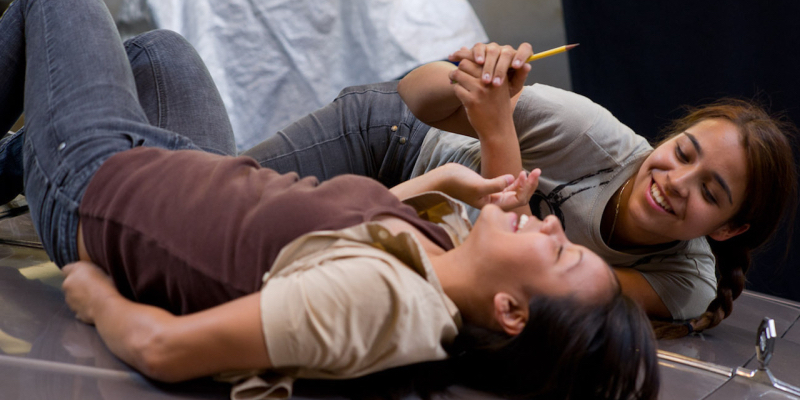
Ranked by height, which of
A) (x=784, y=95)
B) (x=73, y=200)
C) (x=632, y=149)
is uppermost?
(x=73, y=200)

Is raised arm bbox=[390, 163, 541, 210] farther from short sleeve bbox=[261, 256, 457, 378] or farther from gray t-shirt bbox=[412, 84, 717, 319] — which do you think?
short sleeve bbox=[261, 256, 457, 378]

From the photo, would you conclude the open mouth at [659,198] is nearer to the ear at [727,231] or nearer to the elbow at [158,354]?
the ear at [727,231]

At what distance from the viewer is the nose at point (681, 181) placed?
4.05 feet

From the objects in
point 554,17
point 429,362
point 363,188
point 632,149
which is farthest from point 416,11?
point 429,362

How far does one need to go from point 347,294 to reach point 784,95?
1.79m

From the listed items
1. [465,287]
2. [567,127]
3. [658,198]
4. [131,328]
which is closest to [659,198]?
Result: [658,198]

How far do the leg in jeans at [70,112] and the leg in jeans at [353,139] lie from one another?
46 cm

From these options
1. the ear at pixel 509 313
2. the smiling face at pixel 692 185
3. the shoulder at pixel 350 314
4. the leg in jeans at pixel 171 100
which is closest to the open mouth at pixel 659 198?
the smiling face at pixel 692 185

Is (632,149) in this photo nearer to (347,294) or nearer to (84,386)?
(347,294)

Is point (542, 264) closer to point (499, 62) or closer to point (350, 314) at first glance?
point (350, 314)

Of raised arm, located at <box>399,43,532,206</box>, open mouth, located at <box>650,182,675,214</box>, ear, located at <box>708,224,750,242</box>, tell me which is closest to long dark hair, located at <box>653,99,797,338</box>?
ear, located at <box>708,224,750,242</box>

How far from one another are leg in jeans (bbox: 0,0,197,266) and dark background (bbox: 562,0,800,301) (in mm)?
1715

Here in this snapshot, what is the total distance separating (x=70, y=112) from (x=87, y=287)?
0.31 metres

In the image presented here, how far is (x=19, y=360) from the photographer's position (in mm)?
906
